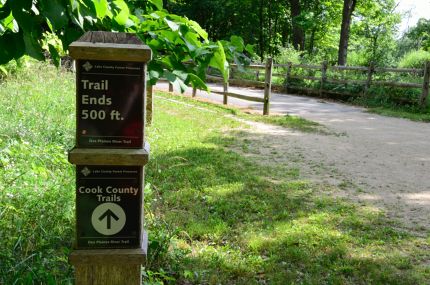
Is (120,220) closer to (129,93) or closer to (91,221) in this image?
(91,221)

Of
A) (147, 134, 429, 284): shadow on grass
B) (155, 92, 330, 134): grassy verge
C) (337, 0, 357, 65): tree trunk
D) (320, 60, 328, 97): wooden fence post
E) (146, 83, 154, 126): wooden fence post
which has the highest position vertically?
(337, 0, 357, 65): tree trunk

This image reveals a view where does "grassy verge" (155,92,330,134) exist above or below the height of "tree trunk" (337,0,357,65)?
below

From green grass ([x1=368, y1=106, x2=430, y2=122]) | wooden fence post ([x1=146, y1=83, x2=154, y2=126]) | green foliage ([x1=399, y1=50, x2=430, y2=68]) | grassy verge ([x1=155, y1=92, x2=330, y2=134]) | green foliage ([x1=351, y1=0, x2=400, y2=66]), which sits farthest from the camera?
green foliage ([x1=351, y1=0, x2=400, y2=66])

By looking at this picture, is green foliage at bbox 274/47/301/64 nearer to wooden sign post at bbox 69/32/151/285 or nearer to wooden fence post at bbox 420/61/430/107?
wooden fence post at bbox 420/61/430/107

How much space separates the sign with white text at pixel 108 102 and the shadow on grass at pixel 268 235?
5.50ft

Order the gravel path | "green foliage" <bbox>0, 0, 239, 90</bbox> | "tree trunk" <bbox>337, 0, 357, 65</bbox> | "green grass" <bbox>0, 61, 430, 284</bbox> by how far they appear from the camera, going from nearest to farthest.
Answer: "green foliage" <bbox>0, 0, 239, 90</bbox>
"green grass" <bbox>0, 61, 430, 284</bbox>
the gravel path
"tree trunk" <bbox>337, 0, 357, 65</bbox>

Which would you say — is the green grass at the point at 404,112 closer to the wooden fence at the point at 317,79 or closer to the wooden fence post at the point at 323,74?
the wooden fence at the point at 317,79

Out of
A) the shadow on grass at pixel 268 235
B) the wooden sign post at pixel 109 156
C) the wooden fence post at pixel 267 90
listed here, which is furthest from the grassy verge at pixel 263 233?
the wooden fence post at pixel 267 90

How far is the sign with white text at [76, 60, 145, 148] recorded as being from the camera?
6.27ft

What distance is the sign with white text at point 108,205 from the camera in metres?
1.99

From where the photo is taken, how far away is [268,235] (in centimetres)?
435

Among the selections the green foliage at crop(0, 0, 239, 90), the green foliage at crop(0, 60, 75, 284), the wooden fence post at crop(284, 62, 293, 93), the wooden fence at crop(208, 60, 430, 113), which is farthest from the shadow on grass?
the wooden fence post at crop(284, 62, 293, 93)

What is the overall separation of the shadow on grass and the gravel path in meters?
0.52

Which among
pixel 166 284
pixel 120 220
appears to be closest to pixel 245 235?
pixel 166 284
